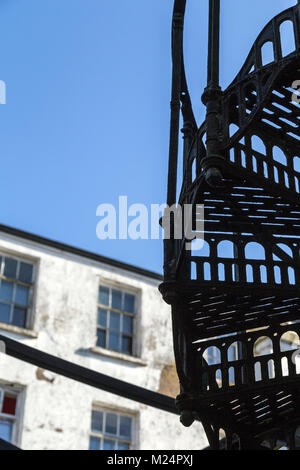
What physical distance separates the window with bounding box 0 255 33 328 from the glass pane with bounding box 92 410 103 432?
2831 mm

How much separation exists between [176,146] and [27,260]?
1382cm

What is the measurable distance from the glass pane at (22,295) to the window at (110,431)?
330 cm

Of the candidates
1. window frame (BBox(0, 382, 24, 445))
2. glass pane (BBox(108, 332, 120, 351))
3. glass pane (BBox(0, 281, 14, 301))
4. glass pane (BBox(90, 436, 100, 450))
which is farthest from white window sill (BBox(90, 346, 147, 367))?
glass pane (BBox(0, 281, 14, 301))

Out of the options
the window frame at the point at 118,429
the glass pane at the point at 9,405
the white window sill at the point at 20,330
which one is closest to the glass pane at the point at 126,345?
the window frame at the point at 118,429

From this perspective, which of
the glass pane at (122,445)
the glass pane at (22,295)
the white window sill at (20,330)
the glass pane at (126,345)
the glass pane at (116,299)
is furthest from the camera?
the glass pane at (116,299)

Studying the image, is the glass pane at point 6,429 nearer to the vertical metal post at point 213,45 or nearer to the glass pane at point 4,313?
the glass pane at point 4,313

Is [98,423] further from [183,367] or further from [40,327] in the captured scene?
[183,367]

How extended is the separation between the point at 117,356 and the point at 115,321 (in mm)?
1023

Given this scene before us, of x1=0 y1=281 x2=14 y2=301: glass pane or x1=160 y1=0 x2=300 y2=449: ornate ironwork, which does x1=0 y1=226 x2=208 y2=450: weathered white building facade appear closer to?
x1=0 y1=281 x2=14 y2=301: glass pane

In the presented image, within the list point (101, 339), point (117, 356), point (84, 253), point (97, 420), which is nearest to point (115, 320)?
point (101, 339)

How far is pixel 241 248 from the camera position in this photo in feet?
20.1

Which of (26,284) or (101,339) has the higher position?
(26,284)

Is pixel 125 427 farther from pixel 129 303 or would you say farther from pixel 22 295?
pixel 22 295

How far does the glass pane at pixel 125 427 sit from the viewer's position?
18.6 metres
